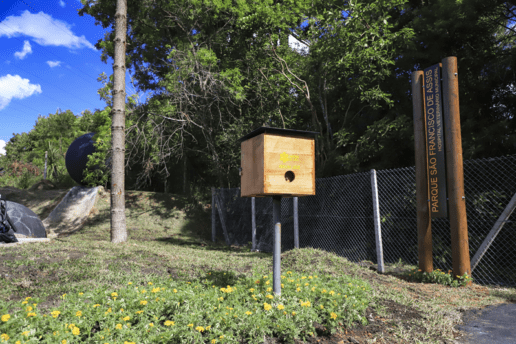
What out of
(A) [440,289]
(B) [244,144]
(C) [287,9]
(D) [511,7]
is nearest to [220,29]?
(C) [287,9]

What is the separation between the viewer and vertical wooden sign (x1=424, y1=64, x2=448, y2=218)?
5.11m

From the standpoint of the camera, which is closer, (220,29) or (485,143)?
(485,143)

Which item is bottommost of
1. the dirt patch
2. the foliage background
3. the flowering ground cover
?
the flowering ground cover

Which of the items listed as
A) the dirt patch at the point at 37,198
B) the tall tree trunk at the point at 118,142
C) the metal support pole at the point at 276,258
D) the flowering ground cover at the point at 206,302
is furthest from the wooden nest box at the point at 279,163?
the dirt patch at the point at 37,198

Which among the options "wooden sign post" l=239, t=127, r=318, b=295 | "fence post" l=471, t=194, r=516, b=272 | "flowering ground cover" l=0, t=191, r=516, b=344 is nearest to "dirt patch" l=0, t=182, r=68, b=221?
"flowering ground cover" l=0, t=191, r=516, b=344

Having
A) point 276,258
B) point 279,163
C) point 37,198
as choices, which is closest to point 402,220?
point 276,258

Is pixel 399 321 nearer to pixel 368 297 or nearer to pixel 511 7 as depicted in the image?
pixel 368 297

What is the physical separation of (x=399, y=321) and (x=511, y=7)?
274 inches

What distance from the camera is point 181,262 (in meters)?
5.52

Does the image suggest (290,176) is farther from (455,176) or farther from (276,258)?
(455,176)

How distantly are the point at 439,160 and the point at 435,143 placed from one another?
0.28 m

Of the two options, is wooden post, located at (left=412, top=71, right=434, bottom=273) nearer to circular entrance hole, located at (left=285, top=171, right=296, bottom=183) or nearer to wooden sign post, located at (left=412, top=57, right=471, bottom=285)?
wooden sign post, located at (left=412, top=57, right=471, bottom=285)

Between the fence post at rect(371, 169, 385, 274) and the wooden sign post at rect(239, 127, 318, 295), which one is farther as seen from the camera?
the fence post at rect(371, 169, 385, 274)

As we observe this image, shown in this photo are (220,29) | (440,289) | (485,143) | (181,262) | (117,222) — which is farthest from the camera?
(220,29)
